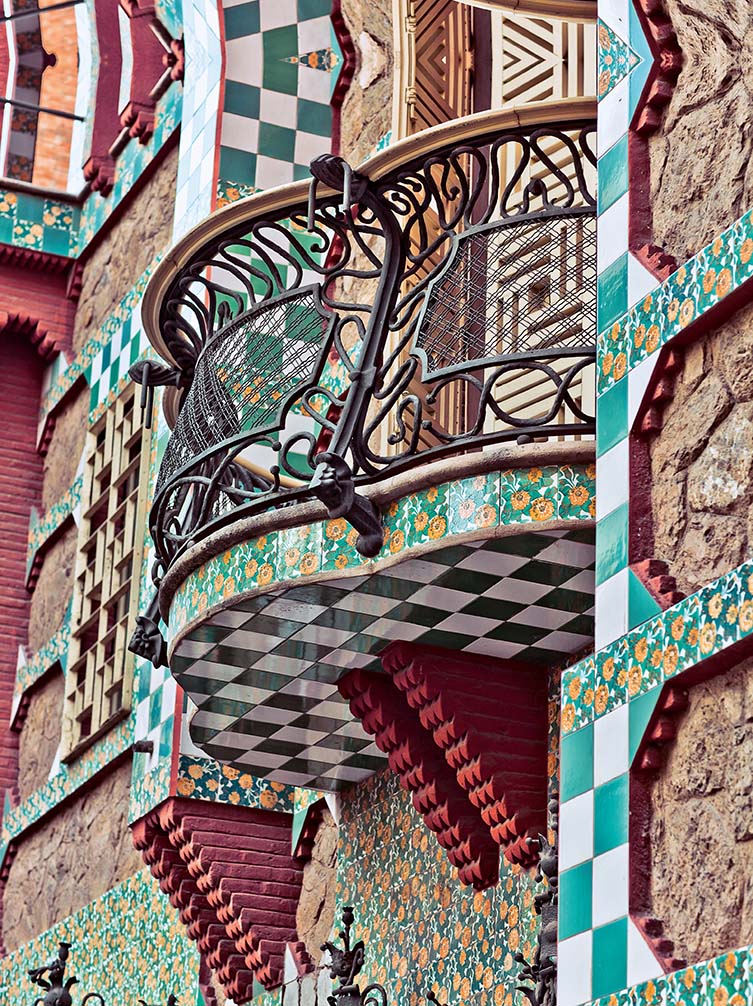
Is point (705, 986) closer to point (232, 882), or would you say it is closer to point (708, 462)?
point (708, 462)

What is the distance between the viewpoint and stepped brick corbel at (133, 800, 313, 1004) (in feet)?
30.4

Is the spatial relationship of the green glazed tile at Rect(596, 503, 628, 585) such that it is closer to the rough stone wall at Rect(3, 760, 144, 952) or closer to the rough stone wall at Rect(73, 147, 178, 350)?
the rough stone wall at Rect(3, 760, 144, 952)

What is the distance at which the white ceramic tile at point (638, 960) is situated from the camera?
4.56 m

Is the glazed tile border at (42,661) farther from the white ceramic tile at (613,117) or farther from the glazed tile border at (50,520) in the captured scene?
the white ceramic tile at (613,117)

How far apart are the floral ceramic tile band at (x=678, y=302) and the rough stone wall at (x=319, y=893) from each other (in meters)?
4.10

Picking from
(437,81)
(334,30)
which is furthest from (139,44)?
(437,81)

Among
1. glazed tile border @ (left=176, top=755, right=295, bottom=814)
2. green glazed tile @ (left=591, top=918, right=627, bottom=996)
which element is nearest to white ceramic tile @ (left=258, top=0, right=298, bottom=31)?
glazed tile border @ (left=176, top=755, right=295, bottom=814)

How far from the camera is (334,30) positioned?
9.90 metres

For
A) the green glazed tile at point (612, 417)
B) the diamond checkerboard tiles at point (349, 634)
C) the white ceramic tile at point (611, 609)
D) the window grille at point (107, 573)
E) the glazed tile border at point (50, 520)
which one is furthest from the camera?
the glazed tile border at point (50, 520)

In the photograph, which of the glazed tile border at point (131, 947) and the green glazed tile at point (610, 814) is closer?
the green glazed tile at point (610, 814)

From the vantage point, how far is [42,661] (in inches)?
531

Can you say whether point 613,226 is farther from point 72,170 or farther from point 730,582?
point 72,170

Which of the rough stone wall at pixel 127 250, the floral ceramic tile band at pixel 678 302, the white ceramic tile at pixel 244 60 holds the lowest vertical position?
the floral ceramic tile band at pixel 678 302

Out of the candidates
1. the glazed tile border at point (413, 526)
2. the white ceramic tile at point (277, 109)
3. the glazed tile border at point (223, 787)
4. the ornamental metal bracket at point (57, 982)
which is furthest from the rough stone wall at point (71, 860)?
the glazed tile border at point (413, 526)
